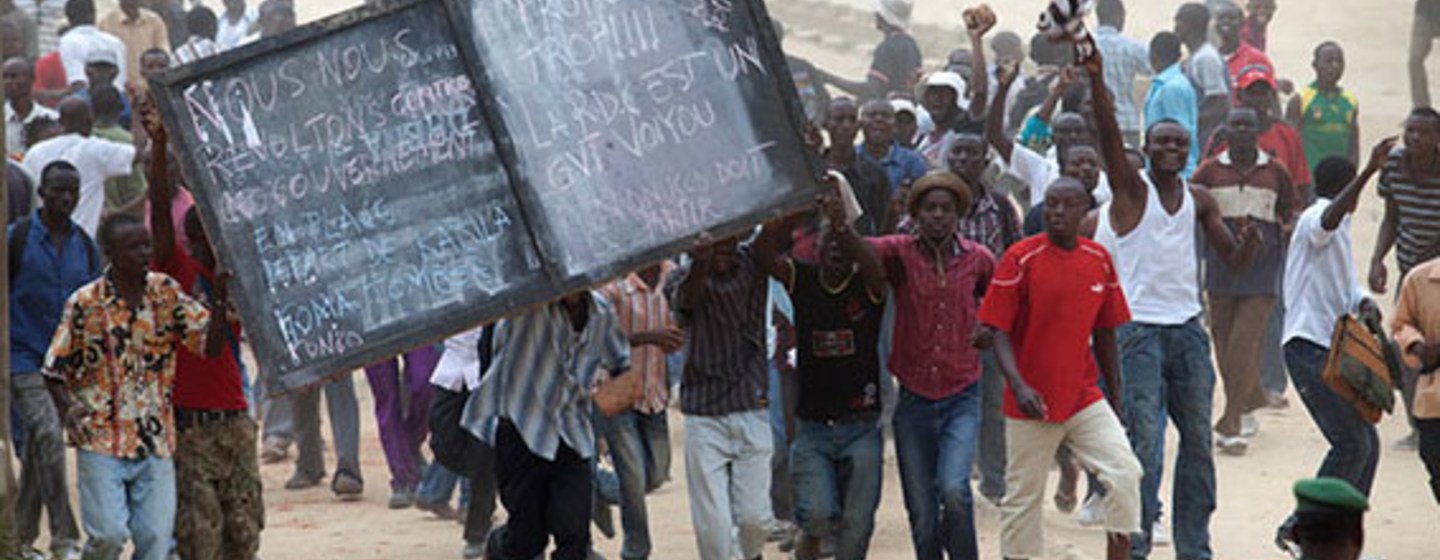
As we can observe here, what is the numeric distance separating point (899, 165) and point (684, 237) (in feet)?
13.8

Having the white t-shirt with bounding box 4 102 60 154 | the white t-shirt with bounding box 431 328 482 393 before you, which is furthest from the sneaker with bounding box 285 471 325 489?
the white t-shirt with bounding box 431 328 482 393

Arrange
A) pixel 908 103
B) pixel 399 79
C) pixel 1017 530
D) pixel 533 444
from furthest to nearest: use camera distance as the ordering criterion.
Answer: pixel 908 103 → pixel 1017 530 → pixel 533 444 → pixel 399 79

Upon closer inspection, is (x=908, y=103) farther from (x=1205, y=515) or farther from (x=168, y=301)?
(x=168, y=301)

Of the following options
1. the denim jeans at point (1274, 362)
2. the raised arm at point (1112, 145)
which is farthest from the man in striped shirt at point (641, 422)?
the denim jeans at point (1274, 362)

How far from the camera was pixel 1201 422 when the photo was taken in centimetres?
1127

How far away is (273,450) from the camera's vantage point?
49.1 feet

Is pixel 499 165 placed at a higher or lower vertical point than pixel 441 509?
higher

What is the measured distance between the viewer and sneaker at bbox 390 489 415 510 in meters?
13.6

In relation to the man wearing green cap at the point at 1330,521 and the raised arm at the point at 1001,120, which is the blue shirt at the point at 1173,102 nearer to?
the raised arm at the point at 1001,120

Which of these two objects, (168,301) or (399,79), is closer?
(399,79)

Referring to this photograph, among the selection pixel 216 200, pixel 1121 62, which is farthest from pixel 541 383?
pixel 1121 62

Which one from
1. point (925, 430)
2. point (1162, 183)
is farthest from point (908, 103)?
point (925, 430)

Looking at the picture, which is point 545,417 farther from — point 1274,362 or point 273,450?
point 1274,362

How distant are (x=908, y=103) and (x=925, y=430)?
13.6ft
